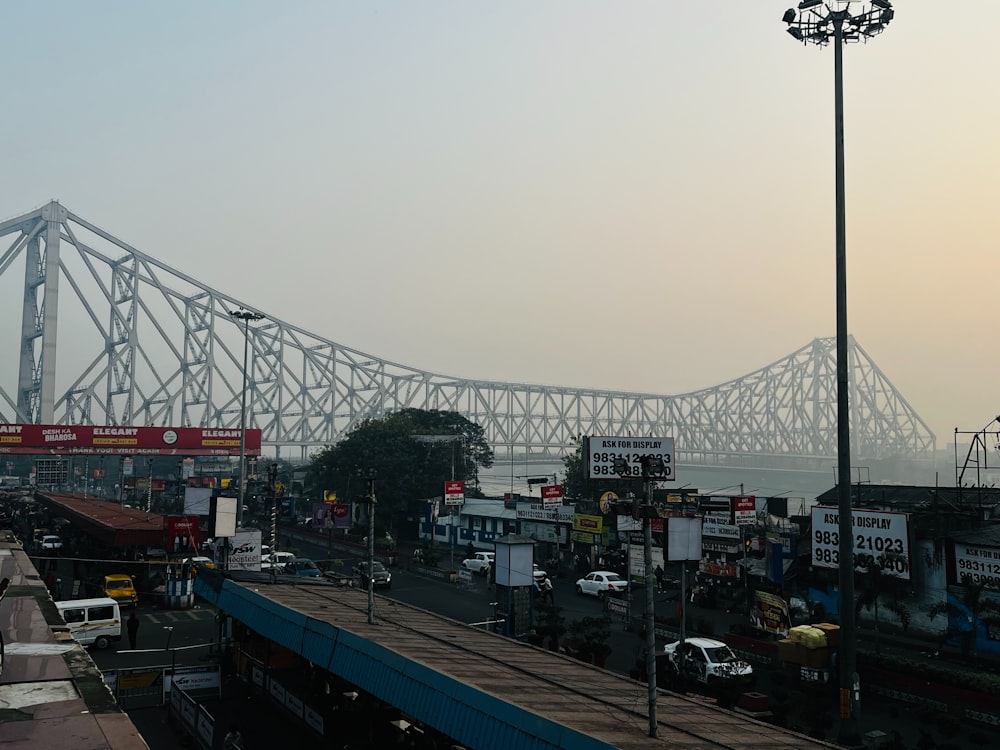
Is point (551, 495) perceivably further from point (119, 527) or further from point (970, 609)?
point (970, 609)

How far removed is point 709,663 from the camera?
2652cm

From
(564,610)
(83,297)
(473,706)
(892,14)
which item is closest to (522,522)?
(564,610)

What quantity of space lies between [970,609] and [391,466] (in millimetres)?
60823

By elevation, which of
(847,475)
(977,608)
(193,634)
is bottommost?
(193,634)

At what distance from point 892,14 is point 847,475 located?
13.1 m

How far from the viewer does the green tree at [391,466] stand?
79562mm

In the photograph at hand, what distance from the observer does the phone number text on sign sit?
3064 centimetres

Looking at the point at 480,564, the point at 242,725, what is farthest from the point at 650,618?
the point at 480,564

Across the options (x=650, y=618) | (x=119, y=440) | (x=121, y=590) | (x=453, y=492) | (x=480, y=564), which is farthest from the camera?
(x=119, y=440)

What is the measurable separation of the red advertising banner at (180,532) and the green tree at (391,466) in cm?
3545

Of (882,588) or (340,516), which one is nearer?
(882,588)

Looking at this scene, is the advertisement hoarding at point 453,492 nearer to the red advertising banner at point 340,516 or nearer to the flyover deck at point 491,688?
the red advertising banner at point 340,516

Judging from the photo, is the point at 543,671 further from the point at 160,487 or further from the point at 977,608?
the point at 160,487

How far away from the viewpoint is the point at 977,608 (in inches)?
1163
